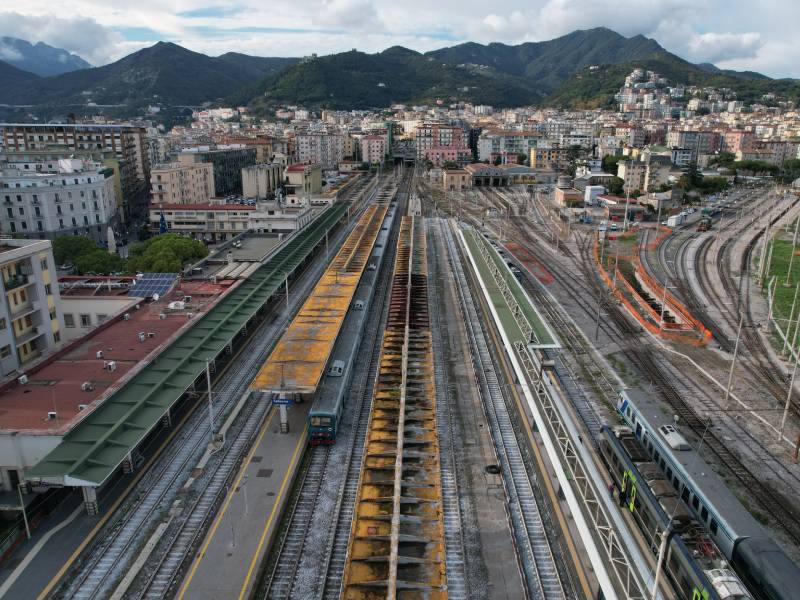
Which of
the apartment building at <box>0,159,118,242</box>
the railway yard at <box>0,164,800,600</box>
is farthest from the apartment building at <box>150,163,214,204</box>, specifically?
the railway yard at <box>0,164,800,600</box>

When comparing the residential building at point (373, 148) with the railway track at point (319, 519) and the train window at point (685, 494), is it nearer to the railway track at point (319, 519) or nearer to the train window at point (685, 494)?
the railway track at point (319, 519)

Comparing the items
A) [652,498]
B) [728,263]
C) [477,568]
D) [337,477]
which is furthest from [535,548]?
[728,263]

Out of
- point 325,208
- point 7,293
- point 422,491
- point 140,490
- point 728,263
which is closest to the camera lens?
point 422,491

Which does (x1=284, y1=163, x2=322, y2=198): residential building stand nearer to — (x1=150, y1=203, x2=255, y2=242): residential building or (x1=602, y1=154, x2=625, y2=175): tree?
(x1=150, y1=203, x2=255, y2=242): residential building

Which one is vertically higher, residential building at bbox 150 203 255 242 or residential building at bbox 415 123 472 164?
residential building at bbox 415 123 472 164

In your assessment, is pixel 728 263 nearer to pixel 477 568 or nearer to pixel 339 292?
pixel 339 292

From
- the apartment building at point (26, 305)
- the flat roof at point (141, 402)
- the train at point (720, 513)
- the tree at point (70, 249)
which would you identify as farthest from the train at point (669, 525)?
the tree at point (70, 249)

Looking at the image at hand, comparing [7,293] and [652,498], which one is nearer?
[652,498]

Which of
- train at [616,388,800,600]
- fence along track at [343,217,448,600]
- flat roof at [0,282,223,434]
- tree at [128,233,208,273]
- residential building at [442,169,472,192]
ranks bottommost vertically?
fence along track at [343,217,448,600]
